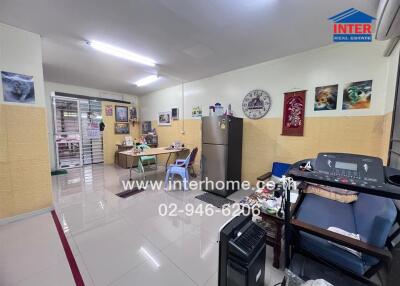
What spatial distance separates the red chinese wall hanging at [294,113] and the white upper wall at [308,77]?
9cm

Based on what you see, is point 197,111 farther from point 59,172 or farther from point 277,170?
point 59,172

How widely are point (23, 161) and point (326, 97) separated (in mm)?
4918

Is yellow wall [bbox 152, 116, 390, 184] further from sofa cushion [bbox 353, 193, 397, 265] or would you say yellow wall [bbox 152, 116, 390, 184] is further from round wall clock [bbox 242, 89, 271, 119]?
sofa cushion [bbox 353, 193, 397, 265]

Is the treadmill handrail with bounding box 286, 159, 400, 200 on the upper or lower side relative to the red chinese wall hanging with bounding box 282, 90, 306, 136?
lower

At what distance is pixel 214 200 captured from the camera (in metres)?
3.21

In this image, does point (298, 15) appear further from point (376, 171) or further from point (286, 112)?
point (376, 171)

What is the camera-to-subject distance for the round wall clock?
3.48 metres

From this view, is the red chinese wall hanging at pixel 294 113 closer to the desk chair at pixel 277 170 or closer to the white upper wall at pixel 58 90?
the desk chair at pixel 277 170

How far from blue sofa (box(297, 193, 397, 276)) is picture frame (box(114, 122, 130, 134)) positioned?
21.0ft

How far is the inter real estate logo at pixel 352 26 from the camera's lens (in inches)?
78.2

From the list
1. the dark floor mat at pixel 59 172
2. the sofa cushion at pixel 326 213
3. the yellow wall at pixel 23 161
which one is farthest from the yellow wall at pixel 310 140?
the dark floor mat at pixel 59 172

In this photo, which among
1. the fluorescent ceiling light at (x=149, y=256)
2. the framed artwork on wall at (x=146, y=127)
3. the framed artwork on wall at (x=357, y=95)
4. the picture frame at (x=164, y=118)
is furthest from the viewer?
the framed artwork on wall at (x=146, y=127)

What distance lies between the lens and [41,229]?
2.27 metres

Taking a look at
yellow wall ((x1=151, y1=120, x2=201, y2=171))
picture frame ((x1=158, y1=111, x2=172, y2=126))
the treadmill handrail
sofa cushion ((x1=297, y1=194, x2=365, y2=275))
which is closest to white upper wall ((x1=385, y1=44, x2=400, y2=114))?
sofa cushion ((x1=297, y1=194, x2=365, y2=275))
